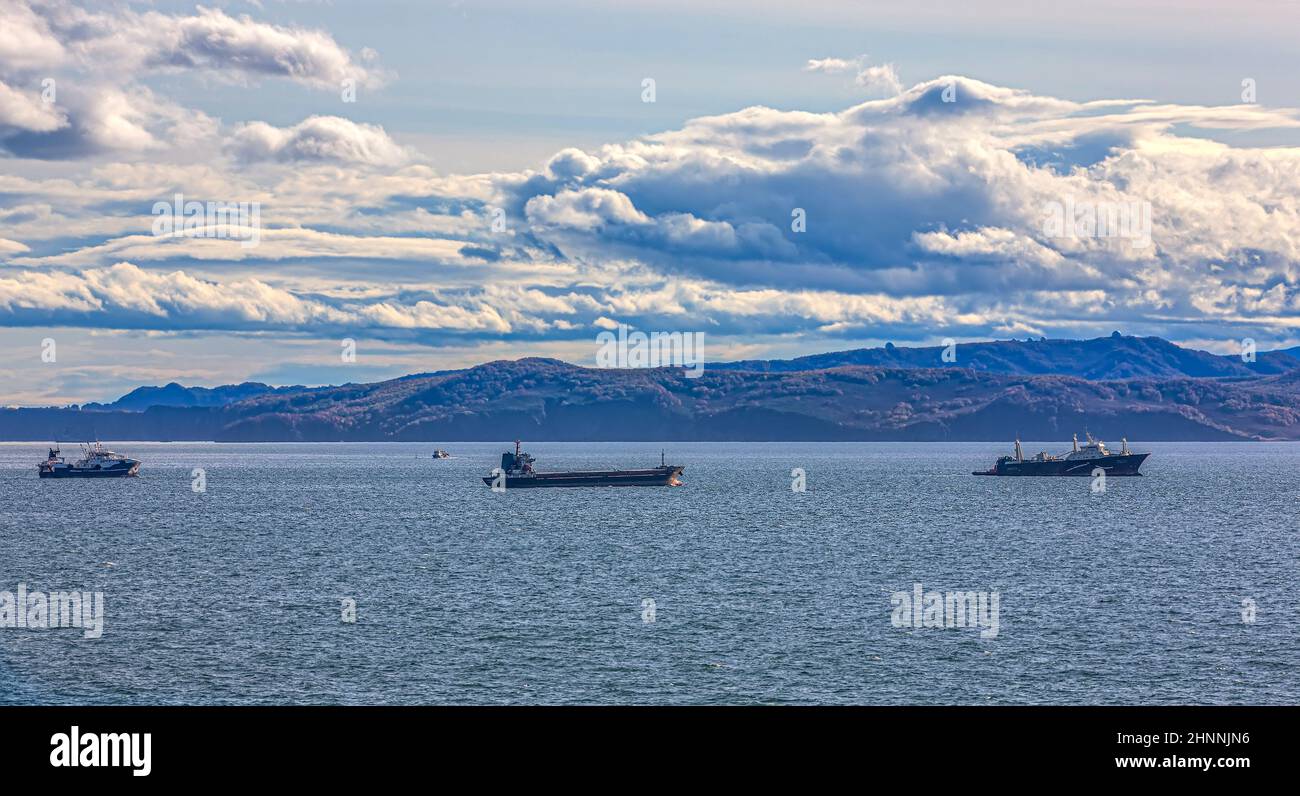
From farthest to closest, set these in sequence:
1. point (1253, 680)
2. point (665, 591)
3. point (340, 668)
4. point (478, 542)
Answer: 1. point (478, 542)
2. point (665, 591)
3. point (340, 668)
4. point (1253, 680)

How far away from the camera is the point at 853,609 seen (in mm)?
83875

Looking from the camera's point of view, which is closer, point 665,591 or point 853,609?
point 853,609

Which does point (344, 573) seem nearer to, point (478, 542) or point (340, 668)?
point (478, 542)

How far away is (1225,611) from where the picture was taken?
82562 mm
